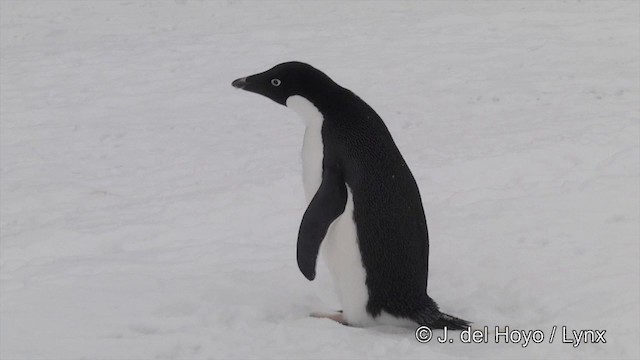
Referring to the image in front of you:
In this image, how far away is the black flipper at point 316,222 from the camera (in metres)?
2.87

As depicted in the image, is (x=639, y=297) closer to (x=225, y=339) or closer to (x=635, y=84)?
(x=225, y=339)

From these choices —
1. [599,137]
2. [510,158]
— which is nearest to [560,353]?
[510,158]

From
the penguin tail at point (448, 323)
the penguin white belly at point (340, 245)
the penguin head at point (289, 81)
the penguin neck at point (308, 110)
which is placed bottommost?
the penguin tail at point (448, 323)

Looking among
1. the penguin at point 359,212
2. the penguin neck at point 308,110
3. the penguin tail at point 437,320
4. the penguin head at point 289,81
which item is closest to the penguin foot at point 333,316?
the penguin at point 359,212

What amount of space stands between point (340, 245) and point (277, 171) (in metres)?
2.39

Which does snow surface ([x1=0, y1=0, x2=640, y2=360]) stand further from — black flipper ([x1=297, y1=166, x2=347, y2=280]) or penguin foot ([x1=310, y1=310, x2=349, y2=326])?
black flipper ([x1=297, y1=166, x2=347, y2=280])

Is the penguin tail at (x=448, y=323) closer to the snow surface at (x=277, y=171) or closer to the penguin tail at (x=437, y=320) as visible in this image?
the penguin tail at (x=437, y=320)

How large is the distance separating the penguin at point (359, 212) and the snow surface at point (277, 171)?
14 cm

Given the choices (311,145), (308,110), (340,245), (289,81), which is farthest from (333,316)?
(289,81)

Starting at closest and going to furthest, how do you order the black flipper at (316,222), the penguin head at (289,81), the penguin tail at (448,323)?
the black flipper at (316,222)
the penguin tail at (448,323)
the penguin head at (289,81)

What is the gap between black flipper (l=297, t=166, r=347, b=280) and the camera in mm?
2871

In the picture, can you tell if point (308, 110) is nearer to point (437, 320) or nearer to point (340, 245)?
point (340, 245)

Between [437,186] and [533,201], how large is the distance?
653 millimetres

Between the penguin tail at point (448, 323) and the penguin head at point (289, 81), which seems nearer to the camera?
the penguin tail at point (448, 323)
